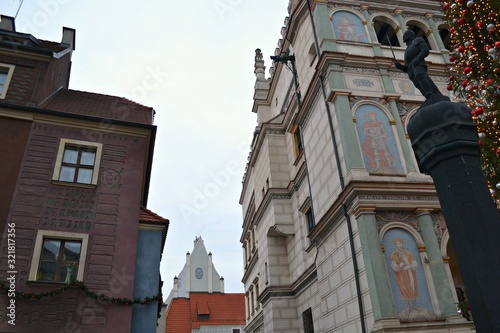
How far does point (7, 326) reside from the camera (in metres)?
10.6

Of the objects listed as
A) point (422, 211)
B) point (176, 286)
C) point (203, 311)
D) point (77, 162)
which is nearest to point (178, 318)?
point (203, 311)

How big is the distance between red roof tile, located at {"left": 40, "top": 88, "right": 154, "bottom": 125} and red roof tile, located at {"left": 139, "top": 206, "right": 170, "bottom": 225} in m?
3.41

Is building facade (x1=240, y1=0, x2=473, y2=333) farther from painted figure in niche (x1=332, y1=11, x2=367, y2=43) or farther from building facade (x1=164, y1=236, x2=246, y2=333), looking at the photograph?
building facade (x1=164, y1=236, x2=246, y2=333)

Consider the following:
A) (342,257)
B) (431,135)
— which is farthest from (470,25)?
(342,257)

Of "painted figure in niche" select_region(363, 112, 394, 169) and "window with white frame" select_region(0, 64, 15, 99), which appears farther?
"window with white frame" select_region(0, 64, 15, 99)

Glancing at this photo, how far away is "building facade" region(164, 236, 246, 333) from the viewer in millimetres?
46062

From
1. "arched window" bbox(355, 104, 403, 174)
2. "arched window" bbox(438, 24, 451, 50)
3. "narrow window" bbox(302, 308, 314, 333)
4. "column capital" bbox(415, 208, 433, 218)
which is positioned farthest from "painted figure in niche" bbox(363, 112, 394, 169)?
"arched window" bbox(438, 24, 451, 50)

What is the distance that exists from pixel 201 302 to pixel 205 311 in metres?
1.92

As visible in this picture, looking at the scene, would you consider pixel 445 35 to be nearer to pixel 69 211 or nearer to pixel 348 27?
pixel 348 27

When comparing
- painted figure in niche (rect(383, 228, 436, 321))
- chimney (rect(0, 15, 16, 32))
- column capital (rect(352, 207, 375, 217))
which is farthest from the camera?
chimney (rect(0, 15, 16, 32))

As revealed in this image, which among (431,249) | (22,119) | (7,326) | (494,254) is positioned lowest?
(494,254)

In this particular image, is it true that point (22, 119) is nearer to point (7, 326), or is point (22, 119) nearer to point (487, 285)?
point (7, 326)

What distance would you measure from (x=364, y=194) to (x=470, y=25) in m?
5.63

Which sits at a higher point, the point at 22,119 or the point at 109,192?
the point at 22,119
